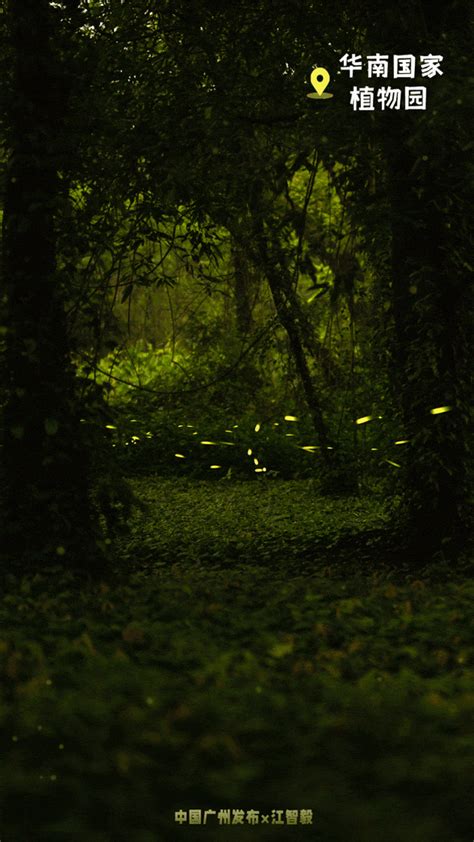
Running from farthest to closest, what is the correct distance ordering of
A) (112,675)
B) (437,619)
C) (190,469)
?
(190,469), (437,619), (112,675)

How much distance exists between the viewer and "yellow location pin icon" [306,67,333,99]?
25.0 ft

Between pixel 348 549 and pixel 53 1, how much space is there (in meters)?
5.10

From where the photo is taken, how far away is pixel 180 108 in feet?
27.5

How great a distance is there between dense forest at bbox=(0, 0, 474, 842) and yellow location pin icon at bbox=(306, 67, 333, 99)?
0.05 feet

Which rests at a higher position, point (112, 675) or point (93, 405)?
point (93, 405)

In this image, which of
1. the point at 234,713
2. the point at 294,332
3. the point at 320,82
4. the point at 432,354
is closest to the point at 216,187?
the point at 320,82

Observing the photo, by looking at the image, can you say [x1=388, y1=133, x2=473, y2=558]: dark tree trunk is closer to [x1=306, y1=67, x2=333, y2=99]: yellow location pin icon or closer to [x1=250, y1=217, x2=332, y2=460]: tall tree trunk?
[x1=306, y1=67, x2=333, y2=99]: yellow location pin icon

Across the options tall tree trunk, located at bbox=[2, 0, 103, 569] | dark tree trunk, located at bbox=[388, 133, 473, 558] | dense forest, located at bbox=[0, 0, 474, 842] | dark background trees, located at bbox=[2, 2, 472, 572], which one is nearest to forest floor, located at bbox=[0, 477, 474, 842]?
dense forest, located at bbox=[0, 0, 474, 842]

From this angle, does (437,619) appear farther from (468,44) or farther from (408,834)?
(468,44)

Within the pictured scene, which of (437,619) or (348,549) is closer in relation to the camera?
(437,619)

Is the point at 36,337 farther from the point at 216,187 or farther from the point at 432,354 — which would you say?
the point at 432,354

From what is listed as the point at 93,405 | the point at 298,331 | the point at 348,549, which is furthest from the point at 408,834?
the point at 298,331

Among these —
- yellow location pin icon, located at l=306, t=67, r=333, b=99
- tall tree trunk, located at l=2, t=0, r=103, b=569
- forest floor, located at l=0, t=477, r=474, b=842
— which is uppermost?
yellow location pin icon, located at l=306, t=67, r=333, b=99

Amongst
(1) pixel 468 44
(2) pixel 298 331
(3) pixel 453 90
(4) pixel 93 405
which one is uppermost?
(1) pixel 468 44
